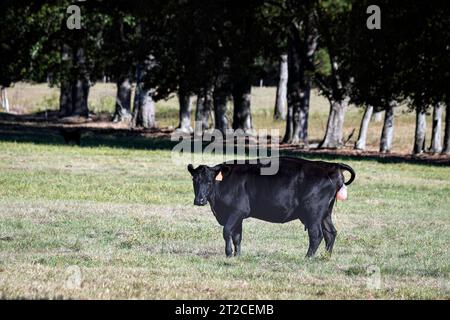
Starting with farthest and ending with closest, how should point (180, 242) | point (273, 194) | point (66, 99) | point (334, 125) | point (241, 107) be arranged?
point (66, 99), point (241, 107), point (334, 125), point (180, 242), point (273, 194)

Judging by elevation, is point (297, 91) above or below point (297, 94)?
above

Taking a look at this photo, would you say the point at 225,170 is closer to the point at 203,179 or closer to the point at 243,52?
the point at 203,179

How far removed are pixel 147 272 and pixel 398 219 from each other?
9.07m

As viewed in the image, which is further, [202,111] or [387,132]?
[202,111]

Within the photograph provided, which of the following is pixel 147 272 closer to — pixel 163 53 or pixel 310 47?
pixel 310 47

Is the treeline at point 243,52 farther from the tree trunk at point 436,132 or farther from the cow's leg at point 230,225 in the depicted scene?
the cow's leg at point 230,225

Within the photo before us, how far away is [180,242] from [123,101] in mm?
53748

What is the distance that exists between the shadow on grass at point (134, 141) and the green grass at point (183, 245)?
12.9m

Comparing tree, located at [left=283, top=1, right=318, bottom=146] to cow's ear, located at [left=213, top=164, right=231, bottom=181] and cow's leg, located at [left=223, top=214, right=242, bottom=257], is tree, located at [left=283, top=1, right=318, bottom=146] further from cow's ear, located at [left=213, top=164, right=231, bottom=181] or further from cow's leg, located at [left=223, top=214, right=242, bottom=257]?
cow's leg, located at [left=223, top=214, right=242, bottom=257]

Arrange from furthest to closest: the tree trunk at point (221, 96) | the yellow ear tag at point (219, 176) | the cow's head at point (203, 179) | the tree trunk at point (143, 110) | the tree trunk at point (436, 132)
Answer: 1. the tree trunk at point (143, 110)
2. the tree trunk at point (221, 96)
3. the tree trunk at point (436, 132)
4. the cow's head at point (203, 179)
5. the yellow ear tag at point (219, 176)

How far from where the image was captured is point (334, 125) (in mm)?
48094

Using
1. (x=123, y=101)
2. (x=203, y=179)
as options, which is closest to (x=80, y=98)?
(x=123, y=101)

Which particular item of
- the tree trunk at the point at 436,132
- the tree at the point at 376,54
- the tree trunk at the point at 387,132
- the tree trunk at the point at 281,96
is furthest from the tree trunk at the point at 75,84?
the tree at the point at 376,54

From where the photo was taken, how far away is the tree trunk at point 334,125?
47500mm
